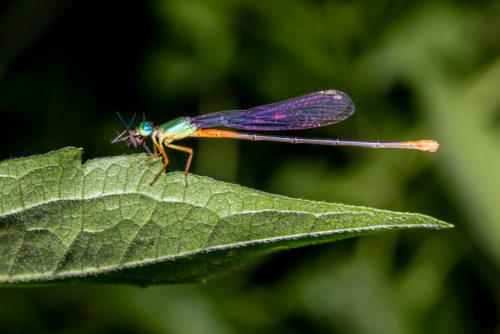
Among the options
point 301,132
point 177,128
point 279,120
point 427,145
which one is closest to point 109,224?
point 177,128

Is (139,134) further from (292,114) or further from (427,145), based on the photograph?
(427,145)

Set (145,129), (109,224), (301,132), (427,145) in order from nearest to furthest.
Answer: (109,224)
(145,129)
(427,145)
(301,132)

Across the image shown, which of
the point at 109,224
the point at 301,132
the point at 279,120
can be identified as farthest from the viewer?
the point at 301,132

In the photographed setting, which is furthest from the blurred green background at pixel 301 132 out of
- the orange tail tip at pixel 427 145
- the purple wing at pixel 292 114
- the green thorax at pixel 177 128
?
the green thorax at pixel 177 128

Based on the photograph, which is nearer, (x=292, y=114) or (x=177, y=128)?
(x=177, y=128)

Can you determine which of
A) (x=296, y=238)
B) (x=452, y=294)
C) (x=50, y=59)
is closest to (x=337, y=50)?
(x=452, y=294)

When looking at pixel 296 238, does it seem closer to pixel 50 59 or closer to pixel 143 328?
pixel 143 328
